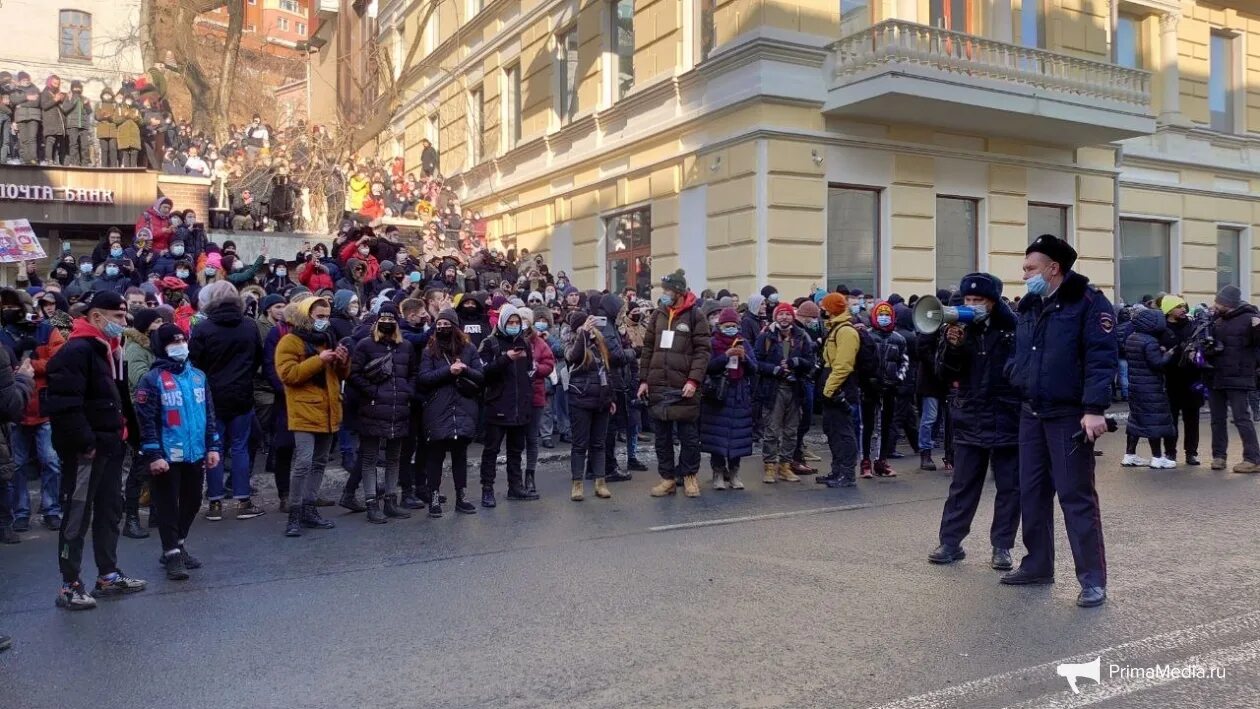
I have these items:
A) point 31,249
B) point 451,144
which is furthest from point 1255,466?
point 451,144

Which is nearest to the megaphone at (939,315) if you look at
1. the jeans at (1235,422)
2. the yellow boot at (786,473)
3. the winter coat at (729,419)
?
the winter coat at (729,419)

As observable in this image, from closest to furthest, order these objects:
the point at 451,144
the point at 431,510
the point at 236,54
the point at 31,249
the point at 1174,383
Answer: the point at 431,510 < the point at 1174,383 < the point at 31,249 < the point at 236,54 < the point at 451,144

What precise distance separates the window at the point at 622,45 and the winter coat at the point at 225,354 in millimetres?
13423

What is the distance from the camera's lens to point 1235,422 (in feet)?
36.7

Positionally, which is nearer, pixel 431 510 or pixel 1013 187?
pixel 431 510

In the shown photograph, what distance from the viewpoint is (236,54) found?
28.0 metres

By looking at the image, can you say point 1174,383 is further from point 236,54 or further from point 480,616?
point 236,54

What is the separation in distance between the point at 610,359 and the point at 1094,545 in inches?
222

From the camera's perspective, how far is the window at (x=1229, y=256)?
24125 millimetres

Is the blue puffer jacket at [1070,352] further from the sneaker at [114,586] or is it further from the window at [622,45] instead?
the window at [622,45]

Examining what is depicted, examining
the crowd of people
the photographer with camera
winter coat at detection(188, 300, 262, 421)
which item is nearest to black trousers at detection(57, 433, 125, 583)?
the crowd of people

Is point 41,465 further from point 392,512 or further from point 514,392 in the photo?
point 514,392

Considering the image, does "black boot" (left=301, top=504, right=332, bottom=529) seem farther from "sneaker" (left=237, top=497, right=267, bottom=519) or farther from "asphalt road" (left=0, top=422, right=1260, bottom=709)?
"sneaker" (left=237, top=497, right=267, bottom=519)

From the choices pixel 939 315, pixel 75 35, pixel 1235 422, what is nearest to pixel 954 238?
pixel 1235 422
